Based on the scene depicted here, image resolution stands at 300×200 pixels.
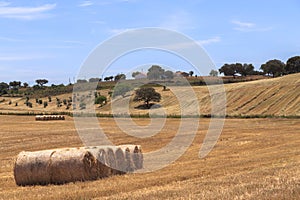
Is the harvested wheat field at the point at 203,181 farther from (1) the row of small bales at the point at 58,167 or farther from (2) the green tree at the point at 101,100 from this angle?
(2) the green tree at the point at 101,100

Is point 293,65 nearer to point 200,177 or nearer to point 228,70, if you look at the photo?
point 228,70

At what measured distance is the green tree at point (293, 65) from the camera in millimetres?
94812

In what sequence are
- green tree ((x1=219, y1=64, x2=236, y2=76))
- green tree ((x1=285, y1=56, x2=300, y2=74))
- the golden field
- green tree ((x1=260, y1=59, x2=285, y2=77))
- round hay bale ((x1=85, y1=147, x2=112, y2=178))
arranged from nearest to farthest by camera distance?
the golden field
round hay bale ((x1=85, y1=147, x2=112, y2=178))
green tree ((x1=285, y1=56, x2=300, y2=74))
green tree ((x1=260, y1=59, x2=285, y2=77))
green tree ((x1=219, y1=64, x2=236, y2=76))

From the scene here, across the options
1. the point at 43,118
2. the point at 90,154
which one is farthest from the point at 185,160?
the point at 43,118

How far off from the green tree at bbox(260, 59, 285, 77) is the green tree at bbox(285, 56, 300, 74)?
1.43m

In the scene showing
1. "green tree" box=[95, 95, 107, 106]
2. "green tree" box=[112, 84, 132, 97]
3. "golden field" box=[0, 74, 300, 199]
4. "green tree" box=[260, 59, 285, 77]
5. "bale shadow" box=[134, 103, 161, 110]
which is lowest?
"golden field" box=[0, 74, 300, 199]

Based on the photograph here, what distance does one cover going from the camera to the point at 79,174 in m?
13.0

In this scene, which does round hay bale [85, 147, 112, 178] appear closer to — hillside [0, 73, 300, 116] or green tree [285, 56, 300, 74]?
hillside [0, 73, 300, 116]

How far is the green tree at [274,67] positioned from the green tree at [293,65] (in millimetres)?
1430

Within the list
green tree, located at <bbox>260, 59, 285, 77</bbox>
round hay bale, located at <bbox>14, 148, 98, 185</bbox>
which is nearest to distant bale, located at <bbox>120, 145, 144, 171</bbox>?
round hay bale, located at <bbox>14, 148, 98, 185</bbox>

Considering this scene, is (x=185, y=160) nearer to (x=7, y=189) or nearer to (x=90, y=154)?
(x=90, y=154)

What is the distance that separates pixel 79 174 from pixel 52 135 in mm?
18993

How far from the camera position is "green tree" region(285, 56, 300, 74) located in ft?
311

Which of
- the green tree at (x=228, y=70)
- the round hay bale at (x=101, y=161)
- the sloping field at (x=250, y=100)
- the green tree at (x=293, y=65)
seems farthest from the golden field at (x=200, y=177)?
the green tree at (x=228, y=70)
